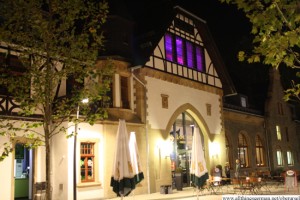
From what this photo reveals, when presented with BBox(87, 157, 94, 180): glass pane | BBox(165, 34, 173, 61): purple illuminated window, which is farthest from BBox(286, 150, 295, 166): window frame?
BBox(87, 157, 94, 180): glass pane

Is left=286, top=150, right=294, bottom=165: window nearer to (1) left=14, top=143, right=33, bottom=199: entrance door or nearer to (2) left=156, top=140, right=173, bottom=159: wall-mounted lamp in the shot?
(2) left=156, top=140, right=173, bottom=159: wall-mounted lamp

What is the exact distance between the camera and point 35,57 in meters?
10.8

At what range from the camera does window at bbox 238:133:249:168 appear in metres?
29.3

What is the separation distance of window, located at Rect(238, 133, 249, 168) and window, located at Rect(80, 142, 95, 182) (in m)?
15.5

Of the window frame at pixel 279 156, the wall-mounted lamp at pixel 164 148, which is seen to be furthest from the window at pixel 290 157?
the wall-mounted lamp at pixel 164 148

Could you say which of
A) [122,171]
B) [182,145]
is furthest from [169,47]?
[122,171]

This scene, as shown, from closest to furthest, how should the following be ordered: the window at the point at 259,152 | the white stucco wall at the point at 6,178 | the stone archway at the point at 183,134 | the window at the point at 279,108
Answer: the white stucco wall at the point at 6,178, the stone archway at the point at 183,134, the window at the point at 259,152, the window at the point at 279,108

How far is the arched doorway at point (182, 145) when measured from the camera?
21234 mm

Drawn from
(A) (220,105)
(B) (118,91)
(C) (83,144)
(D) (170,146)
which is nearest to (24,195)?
(C) (83,144)

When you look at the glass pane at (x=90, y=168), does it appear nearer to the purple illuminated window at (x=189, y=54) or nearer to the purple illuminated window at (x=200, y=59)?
the purple illuminated window at (x=189, y=54)

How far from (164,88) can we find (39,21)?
11.3 meters

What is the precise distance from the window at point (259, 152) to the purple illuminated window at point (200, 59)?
Answer: 36.9 feet

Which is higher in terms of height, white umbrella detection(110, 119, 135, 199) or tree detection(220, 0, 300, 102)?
tree detection(220, 0, 300, 102)

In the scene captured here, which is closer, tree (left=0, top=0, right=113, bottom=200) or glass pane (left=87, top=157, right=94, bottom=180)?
tree (left=0, top=0, right=113, bottom=200)
